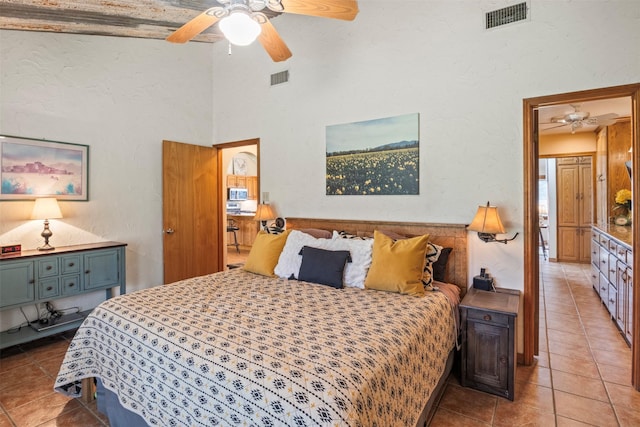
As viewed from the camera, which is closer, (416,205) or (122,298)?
(122,298)

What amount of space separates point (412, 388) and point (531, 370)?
158 centimetres

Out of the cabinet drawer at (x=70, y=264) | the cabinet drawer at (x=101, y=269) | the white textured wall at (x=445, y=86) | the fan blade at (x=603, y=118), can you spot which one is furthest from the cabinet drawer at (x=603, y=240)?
the cabinet drawer at (x=70, y=264)

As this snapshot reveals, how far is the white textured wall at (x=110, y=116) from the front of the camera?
3.12 m

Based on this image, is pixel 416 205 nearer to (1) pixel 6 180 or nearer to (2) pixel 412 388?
(2) pixel 412 388

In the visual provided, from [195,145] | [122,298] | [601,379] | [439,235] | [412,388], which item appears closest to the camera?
[412,388]

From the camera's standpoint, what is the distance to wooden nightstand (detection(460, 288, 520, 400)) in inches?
86.2

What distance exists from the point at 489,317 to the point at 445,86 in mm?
2014

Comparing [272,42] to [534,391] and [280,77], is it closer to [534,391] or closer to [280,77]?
[280,77]

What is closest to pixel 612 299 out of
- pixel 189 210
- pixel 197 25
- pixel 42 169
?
→ pixel 197 25

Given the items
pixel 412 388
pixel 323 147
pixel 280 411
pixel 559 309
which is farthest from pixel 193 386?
pixel 559 309

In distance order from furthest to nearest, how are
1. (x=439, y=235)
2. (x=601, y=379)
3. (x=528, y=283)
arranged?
1. (x=439, y=235)
2. (x=528, y=283)
3. (x=601, y=379)

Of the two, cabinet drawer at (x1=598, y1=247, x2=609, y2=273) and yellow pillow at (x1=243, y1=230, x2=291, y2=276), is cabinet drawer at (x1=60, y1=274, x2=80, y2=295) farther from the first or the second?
cabinet drawer at (x1=598, y1=247, x2=609, y2=273)

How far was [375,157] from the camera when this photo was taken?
3.34 meters

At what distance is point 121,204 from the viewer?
3.86m
